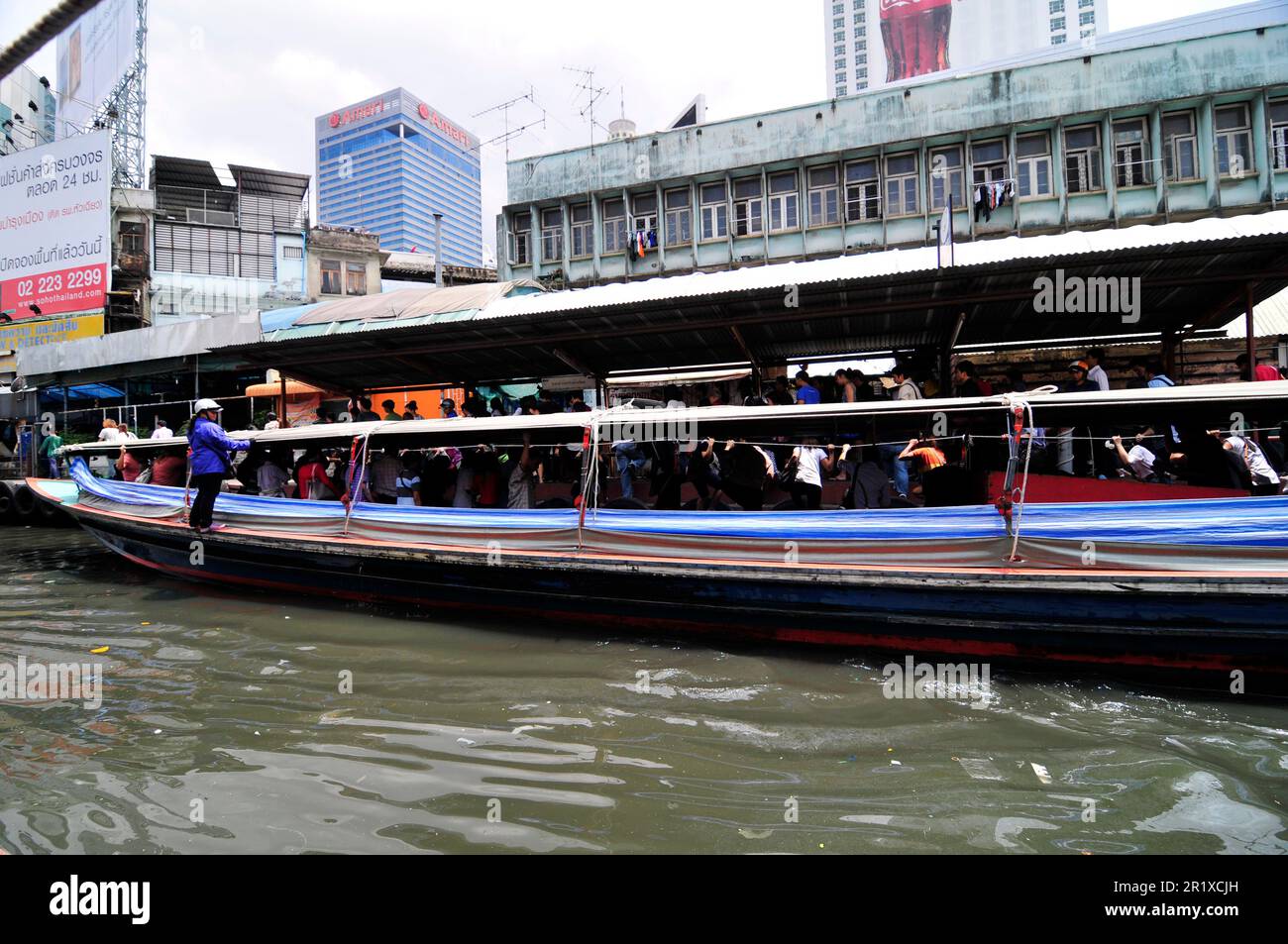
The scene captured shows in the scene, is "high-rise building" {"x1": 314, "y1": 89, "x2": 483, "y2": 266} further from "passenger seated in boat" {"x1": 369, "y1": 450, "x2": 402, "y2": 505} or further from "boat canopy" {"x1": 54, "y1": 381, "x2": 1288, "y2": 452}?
"boat canopy" {"x1": 54, "y1": 381, "x2": 1288, "y2": 452}

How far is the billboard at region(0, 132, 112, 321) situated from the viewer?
2025 centimetres

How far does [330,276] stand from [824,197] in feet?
70.8

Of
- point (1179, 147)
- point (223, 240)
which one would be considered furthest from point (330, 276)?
point (1179, 147)

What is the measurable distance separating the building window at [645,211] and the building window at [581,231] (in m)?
1.34

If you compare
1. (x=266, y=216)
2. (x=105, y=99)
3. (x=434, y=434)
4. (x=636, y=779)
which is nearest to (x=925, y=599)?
(x=636, y=779)

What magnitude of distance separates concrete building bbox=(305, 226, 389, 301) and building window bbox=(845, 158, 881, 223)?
20.3 metres

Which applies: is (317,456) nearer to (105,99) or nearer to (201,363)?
(201,363)

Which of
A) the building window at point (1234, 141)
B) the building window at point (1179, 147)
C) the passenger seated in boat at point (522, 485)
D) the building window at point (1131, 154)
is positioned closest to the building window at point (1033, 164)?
the building window at point (1131, 154)

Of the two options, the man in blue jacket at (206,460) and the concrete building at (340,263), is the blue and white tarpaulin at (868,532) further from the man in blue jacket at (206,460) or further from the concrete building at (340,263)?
the concrete building at (340,263)

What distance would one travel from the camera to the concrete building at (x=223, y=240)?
1045 inches

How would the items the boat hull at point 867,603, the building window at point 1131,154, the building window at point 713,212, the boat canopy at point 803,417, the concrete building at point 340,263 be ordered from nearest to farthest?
the boat hull at point 867,603, the boat canopy at point 803,417, the building window at point 1131,154, the building window at point 713,212, the concrete building at point 340,263

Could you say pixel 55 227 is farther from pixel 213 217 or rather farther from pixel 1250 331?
pixel 1250 331

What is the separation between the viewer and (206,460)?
7754 millimetres

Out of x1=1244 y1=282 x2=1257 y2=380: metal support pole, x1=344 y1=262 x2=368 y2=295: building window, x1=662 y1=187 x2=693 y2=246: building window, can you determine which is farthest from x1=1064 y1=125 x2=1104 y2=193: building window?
x1=344 y1=262 x2=368 y2=295: building window
